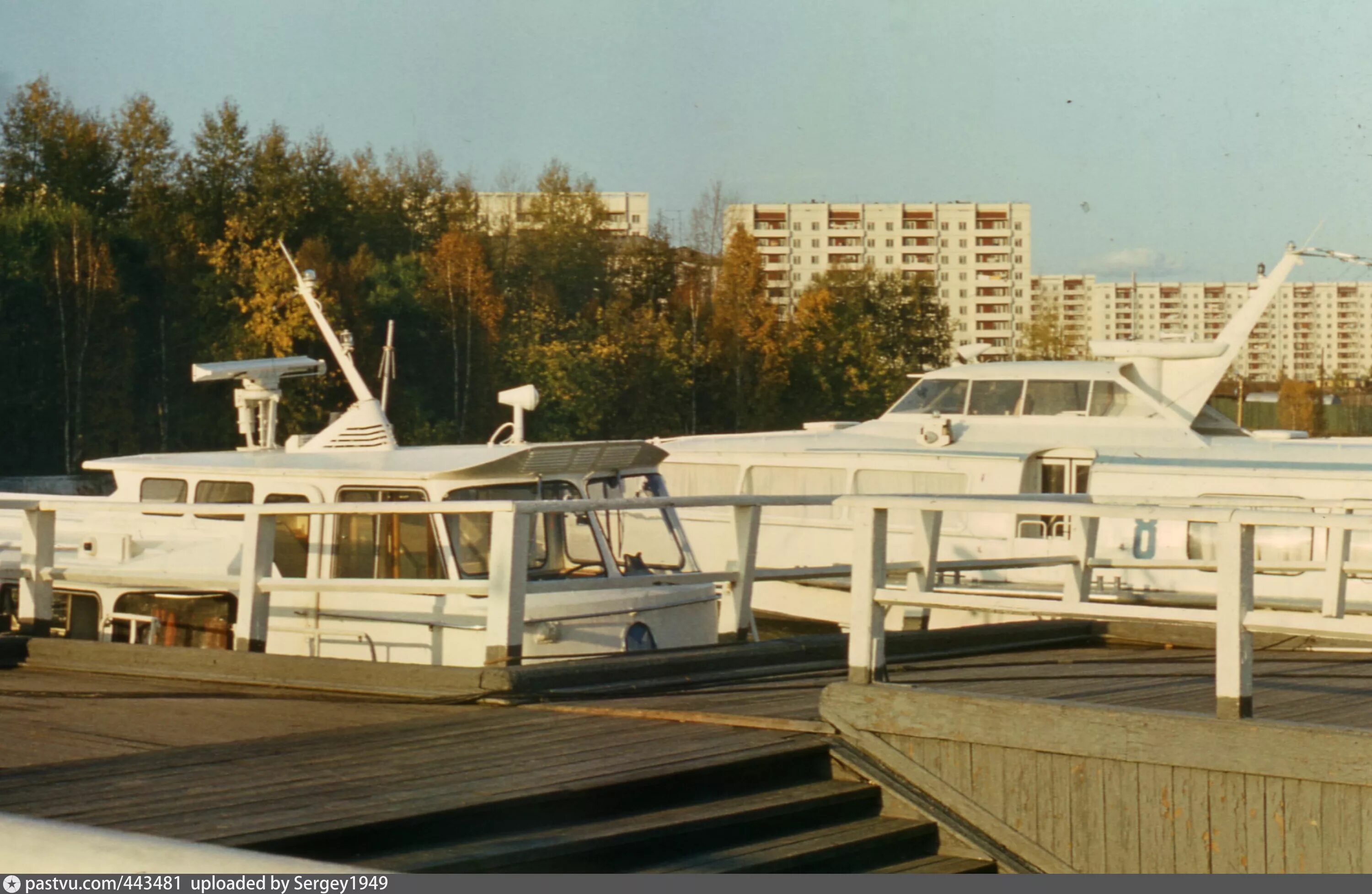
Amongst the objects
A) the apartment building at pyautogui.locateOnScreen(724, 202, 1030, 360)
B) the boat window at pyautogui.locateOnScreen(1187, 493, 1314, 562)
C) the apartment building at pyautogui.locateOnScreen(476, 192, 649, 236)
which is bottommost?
the boat window at pyautogui.locateOnScreen(1187, 493, 1314, 562)

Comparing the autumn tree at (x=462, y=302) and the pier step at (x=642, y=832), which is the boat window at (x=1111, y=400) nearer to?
the pier step at (x=642, y=832)

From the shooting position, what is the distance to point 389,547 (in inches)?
440

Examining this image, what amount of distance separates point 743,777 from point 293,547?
255 inches

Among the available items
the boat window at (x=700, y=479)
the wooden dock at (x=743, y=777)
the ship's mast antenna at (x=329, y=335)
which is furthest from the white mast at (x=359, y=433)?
the boat window at (x=700, y=479)

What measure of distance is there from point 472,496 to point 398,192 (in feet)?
189

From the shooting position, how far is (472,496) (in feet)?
37.0

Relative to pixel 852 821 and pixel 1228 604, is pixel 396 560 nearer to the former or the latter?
pixel 852 821

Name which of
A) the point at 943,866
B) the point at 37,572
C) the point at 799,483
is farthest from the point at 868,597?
the point at 799,483

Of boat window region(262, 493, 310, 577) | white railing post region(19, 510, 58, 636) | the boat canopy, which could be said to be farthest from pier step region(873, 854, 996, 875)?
boat window region(262, 493, 310, 577)

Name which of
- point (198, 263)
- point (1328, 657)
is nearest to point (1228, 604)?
point (1328, 657)

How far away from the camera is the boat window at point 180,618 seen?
11234mm

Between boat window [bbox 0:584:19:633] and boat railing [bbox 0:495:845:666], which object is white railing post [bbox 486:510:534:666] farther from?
boat window [bbox 0:584:19:633]

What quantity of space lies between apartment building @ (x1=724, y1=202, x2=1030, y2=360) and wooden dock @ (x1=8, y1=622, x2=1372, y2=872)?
16927 cm

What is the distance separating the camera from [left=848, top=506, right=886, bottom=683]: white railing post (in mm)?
6590
